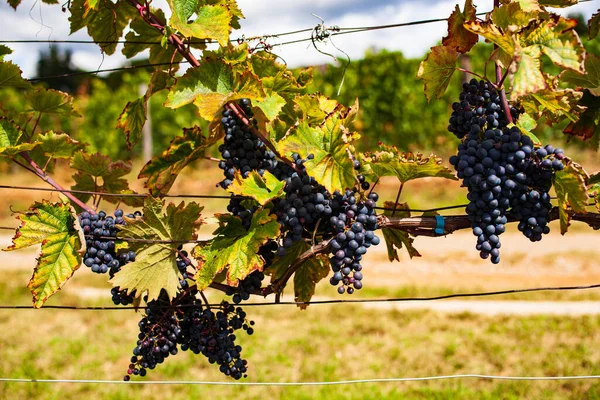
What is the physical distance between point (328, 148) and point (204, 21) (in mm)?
472

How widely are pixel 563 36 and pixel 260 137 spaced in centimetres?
78

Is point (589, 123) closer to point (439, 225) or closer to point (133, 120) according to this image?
point (439, 225)

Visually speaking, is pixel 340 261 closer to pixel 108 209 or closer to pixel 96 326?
pixel 96 326

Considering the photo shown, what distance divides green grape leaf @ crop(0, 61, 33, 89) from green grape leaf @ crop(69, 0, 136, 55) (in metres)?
0.27

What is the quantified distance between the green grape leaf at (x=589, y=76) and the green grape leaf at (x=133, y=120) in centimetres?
119

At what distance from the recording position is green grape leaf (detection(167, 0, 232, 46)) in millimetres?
1462

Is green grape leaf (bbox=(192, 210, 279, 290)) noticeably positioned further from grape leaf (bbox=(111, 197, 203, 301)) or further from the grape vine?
grape leaf (bbox=(111, 197, 203, 301))

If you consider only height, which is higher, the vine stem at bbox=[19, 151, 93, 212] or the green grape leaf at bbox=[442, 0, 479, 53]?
the green grape leaf at bbox=[442, 0, 479, 53]

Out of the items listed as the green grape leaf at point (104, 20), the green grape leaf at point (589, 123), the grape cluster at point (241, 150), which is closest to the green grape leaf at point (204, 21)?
the grape cluster at point (241, 150)

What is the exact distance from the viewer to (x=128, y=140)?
1.84m

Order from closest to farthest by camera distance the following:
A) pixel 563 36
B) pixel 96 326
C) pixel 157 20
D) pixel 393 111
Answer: pixel 563 36 → pixel 157 20 → pixel 96 326 → pixel 393 111

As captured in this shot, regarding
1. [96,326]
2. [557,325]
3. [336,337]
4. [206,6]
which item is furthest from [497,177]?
[96,326]

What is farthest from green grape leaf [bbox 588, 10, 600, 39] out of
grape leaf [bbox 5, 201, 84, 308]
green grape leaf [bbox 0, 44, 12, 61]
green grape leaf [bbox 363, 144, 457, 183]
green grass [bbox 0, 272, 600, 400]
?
green grass [bbox 0, 272, 600, 400]

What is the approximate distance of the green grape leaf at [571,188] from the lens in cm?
132
